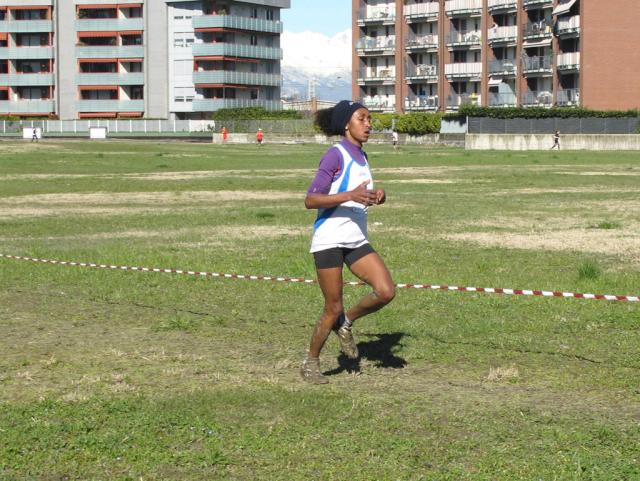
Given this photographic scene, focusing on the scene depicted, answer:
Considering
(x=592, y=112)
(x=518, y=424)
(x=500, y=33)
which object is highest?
(x=500, y=33)

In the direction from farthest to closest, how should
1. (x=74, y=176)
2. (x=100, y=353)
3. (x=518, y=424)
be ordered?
(x=74, y=176) < (x=100, y=353) < (x=518, y=424)

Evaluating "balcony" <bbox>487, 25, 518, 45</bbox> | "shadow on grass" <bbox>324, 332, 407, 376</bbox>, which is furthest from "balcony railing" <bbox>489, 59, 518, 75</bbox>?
"shadow on grass" <bbox>324, 332, 407, 376</bbox>

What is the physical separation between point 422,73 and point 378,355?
10813 cm

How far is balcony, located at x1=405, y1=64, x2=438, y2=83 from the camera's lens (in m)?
115

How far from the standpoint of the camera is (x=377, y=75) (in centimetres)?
12231

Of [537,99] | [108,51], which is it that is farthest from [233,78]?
[537,99]

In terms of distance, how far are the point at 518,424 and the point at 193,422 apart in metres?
2.16

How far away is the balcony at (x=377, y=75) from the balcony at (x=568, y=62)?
24761 mm

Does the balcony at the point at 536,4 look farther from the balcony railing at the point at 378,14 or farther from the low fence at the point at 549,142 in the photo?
the low fence at the point at 549,142

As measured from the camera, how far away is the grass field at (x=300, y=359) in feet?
23.1

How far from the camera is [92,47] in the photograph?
473 feet

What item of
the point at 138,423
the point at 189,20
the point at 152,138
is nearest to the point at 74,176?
the point at 138,423

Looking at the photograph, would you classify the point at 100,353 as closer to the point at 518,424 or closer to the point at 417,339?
the point at 417,339

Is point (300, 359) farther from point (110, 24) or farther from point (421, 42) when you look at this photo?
point (110, 24)
